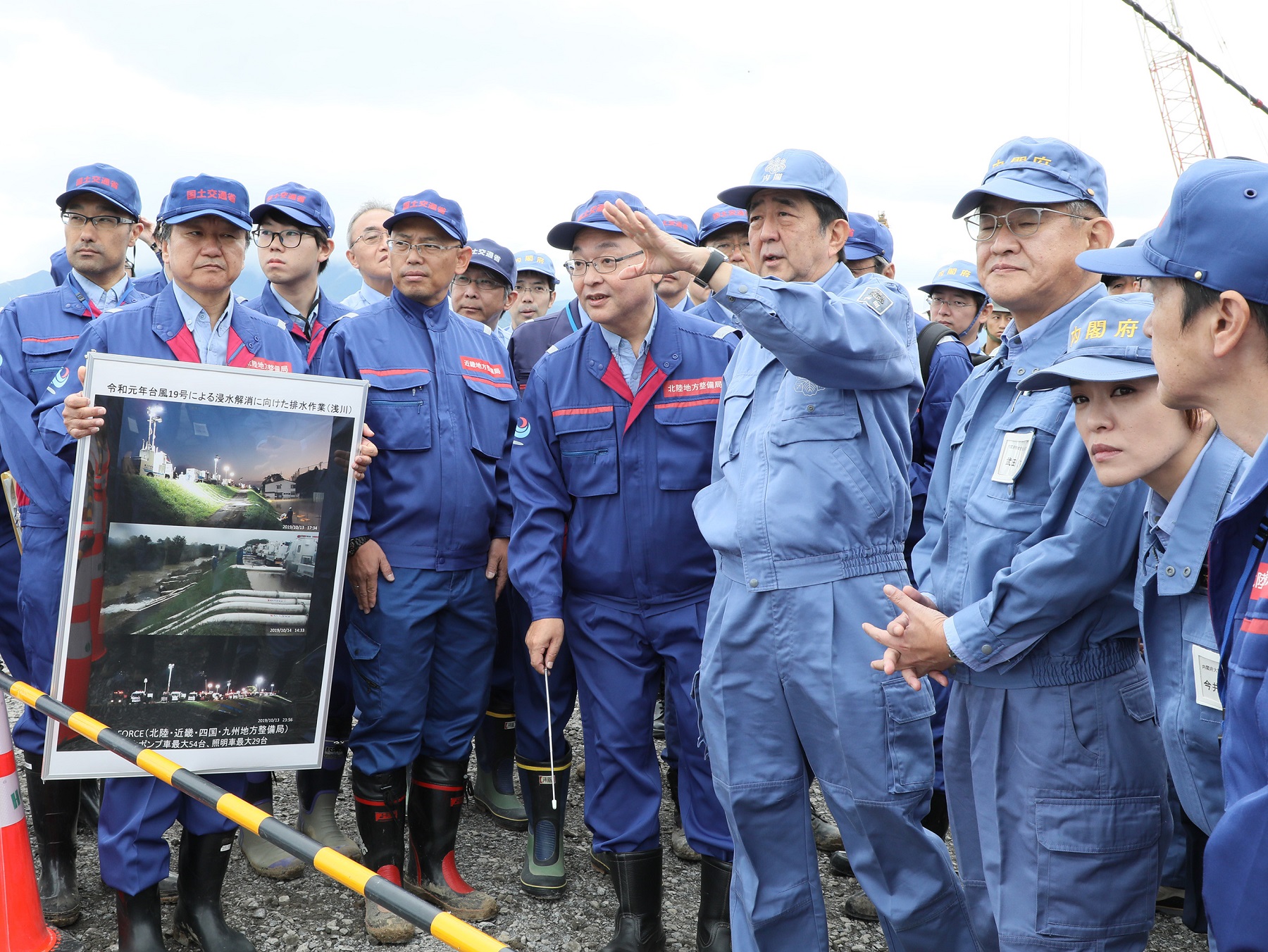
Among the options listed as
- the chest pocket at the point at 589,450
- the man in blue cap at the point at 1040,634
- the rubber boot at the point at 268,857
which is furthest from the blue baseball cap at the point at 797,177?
the rubber boot at the point at 268,857

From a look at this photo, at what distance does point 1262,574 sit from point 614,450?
93.9 inches

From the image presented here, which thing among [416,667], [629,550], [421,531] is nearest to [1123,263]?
[629,550]

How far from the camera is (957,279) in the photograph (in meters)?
6.93

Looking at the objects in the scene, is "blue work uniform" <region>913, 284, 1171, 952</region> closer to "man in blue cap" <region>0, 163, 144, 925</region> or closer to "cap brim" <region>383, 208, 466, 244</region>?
"cap brim" <region>383, 208, 466, 244</region>

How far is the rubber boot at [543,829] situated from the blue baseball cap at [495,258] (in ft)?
9.86

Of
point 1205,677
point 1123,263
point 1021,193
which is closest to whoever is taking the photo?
point 1123,263

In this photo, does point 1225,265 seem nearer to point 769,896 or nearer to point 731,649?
point 731,649

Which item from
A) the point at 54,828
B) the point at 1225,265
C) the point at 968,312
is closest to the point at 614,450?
the point at 1225,265

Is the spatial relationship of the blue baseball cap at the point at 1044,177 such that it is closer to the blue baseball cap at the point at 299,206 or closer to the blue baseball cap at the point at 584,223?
the blue baseball cap at the point at 584,223

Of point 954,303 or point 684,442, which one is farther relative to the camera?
point 954,303

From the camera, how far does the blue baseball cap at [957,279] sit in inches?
271

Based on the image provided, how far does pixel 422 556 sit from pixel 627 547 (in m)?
0.80

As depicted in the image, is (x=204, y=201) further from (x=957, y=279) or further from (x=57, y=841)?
(x=957, y=279)

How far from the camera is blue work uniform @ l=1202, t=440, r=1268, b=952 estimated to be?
115 centimetres
